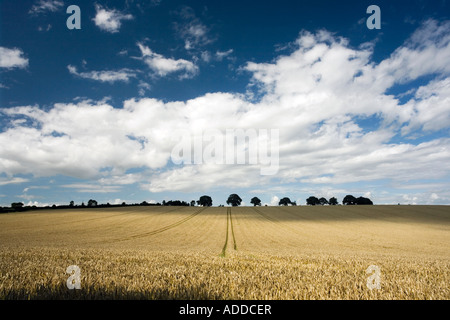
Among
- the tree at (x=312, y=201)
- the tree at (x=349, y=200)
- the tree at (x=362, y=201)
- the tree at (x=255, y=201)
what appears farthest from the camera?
the tree at (x=312, y=201)

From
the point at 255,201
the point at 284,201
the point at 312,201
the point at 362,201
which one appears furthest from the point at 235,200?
the point at 362,201

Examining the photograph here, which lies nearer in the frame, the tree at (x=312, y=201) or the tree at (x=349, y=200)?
the tree at (x=349, y=200)

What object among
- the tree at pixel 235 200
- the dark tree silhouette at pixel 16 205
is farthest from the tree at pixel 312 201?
the dark tree silhouette at pixel 16 205

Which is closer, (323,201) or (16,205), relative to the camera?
(16,205)

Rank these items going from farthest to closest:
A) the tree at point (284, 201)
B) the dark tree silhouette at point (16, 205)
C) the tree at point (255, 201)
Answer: the tree at point (284, 201), the tree at point (255, 201), the dark tree silhouette at point (16, 205)

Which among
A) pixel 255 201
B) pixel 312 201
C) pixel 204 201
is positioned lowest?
pixel 255 201

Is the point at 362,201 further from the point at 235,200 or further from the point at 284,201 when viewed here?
the point at 235,200

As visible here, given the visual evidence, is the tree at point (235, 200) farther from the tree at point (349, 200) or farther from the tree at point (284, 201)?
the tree at point (349, 200)

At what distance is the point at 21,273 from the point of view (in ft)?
22.0

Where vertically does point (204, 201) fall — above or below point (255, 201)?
above

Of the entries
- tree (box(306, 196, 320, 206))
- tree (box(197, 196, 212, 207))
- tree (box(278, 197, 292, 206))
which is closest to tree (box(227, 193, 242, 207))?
tree (box(197, 196, 212, 207))
